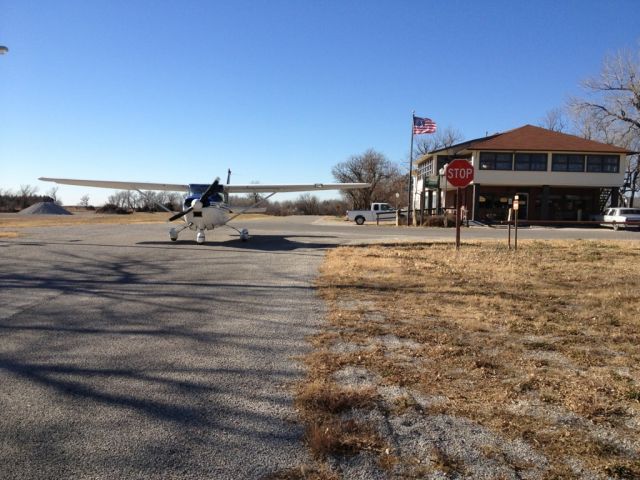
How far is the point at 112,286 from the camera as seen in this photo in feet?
28.8

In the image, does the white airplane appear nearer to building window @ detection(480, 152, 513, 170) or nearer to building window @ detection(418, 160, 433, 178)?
building window @ detection(480, 152, 513, 170)

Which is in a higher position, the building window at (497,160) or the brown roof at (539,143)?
the brown roof at (539,143)

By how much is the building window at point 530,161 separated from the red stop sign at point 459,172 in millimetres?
28471

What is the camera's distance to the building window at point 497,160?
1566 inches

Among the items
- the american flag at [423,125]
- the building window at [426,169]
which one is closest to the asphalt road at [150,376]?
the american flag at [423,125]

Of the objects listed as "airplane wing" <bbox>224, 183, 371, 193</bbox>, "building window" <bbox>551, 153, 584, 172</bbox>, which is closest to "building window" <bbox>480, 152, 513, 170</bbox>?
"building window" <bbox>551, 153, 584, 172</bbox>

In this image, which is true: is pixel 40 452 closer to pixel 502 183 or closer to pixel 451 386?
pixel 451 386

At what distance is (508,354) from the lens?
489cm

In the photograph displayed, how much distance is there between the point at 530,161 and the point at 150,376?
41128 mm

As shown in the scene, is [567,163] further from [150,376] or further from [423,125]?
[150,376]

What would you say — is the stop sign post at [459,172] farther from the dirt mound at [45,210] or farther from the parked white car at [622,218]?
the dirt mound at [45,210]

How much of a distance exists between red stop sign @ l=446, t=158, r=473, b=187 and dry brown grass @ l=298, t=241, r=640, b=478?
14.7 ft

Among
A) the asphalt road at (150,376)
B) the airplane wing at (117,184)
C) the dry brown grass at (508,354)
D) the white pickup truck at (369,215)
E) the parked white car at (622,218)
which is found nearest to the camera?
the asphalt road at (150,376)

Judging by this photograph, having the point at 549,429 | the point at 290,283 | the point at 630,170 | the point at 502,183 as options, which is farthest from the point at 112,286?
the point at 630,170
